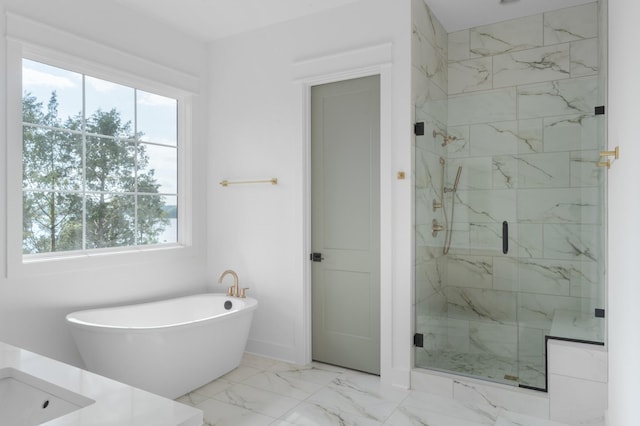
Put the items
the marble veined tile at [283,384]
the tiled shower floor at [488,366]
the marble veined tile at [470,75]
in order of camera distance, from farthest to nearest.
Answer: the marble veined tile at [470,75] → the marble veined tile at [283,384] → the tiled shower floor at [488,366]

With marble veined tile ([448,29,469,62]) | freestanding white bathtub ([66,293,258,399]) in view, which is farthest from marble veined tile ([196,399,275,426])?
marble veined tile ([448,29,469,62])

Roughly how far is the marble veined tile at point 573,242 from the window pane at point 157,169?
9.90 feet

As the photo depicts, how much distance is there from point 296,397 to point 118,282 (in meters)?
1.59

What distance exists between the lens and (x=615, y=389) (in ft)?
6.44

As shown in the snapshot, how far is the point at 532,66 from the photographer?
3.58 meters

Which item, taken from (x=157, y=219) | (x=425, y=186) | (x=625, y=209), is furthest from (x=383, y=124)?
(x=157, y=219)

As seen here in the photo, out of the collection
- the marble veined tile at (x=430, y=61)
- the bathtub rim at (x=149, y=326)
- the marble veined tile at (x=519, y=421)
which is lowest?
the marble veined tile at (x=519, y=421)

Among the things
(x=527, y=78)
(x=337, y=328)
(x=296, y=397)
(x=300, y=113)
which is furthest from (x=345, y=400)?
(x=527, y=78)

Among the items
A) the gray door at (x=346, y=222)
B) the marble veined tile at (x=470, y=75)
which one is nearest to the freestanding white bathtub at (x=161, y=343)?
the gray door at (x=346, y=222)

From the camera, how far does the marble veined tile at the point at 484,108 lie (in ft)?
9.52

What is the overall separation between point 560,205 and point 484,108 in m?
0.84

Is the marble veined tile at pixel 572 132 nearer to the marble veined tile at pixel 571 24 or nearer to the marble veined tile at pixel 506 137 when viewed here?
the marble veined tile at pixel 506 137

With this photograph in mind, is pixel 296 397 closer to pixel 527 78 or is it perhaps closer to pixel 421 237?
pixel 421 237

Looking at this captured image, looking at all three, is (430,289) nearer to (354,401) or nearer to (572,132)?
(354,401)
